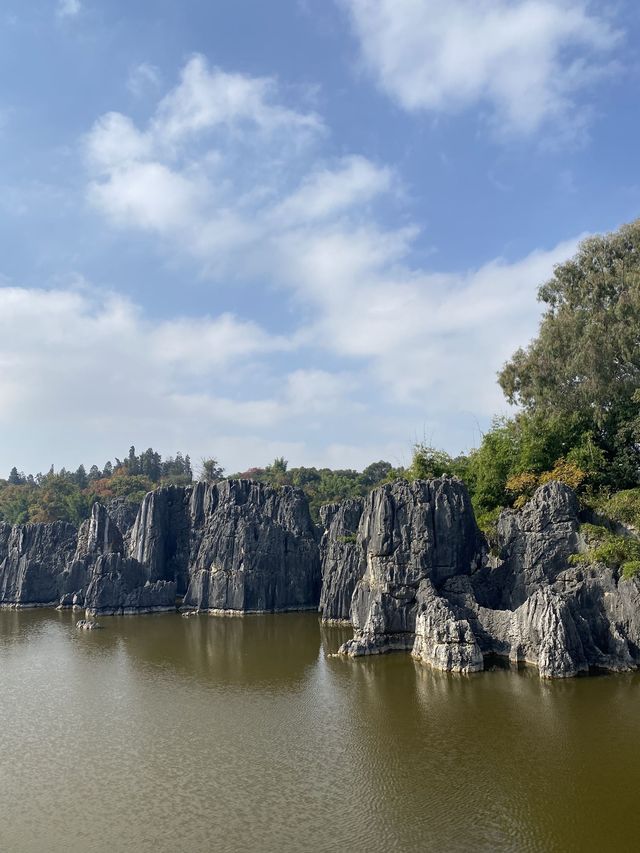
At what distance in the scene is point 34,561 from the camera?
52.0 m

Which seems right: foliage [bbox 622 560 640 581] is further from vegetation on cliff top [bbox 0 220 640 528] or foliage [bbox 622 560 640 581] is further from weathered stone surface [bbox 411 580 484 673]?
weathered stone surface [bbox 411 580 484 673]

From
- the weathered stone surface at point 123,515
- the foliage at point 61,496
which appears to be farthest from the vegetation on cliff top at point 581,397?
the foliage at point 61,496

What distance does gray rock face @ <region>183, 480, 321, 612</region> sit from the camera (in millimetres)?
45312

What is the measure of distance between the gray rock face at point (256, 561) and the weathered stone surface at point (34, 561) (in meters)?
11.5

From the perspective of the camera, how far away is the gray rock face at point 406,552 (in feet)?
97.3

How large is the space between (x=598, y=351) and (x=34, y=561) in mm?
45034

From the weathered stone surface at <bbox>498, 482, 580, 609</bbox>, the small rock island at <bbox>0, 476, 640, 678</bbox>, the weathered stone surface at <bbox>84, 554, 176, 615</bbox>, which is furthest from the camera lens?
the weathered stone surface at <bbox>84, 554, 176, 615</bbox>

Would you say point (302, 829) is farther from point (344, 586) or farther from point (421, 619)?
point (344, 586)

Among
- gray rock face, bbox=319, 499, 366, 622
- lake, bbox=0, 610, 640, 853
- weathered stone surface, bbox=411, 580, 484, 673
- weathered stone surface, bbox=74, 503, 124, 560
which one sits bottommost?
lake, bbox=0, 610, 640, 853

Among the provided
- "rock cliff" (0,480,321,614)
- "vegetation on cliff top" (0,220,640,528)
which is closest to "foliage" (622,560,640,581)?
"vegetation on cliff top" (0,220,640,528)

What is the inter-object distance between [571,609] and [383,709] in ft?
30.6

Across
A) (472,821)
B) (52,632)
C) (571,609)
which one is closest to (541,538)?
(571,609)

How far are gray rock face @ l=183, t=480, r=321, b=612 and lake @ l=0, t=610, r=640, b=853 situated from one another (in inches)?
652

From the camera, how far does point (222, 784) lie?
15602 mm
